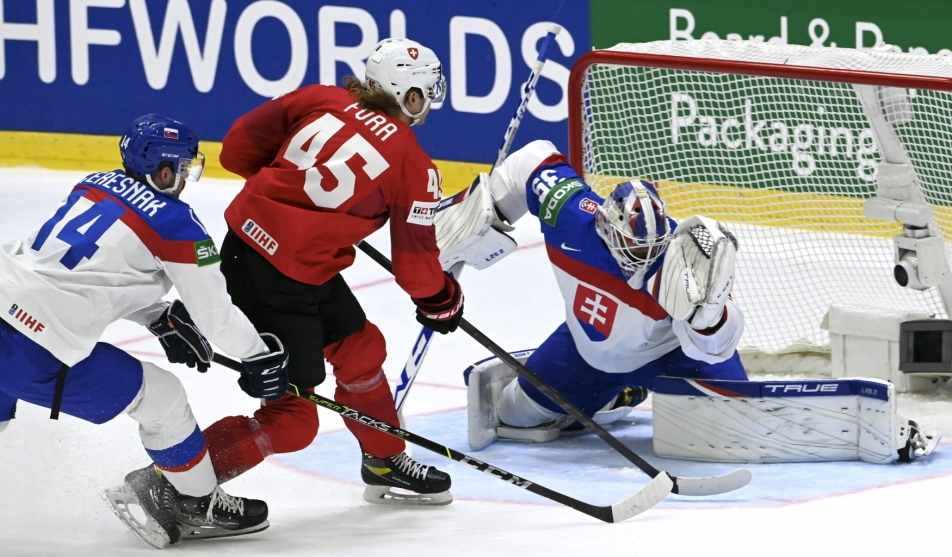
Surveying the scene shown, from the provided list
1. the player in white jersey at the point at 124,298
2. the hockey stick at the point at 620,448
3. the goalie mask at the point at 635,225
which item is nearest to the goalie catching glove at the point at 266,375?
the player in white jersey at the point at 124,298

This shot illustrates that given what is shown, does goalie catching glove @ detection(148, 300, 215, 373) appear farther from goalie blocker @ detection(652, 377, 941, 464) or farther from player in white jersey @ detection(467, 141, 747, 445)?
goalie blocker @ detection(652, 377, 941, 464)

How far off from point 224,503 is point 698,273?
4.14ft

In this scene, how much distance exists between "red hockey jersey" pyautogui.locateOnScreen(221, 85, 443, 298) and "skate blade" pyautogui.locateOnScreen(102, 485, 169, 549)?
2.05 feet

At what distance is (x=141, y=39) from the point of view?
21.6 feet

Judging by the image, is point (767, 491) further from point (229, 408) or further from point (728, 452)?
point (229, 408)

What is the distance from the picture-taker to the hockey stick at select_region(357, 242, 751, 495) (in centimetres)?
340

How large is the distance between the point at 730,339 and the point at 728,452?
1.31ft

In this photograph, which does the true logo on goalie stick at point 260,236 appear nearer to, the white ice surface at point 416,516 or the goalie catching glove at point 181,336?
the goalie catching glove at point 181,336

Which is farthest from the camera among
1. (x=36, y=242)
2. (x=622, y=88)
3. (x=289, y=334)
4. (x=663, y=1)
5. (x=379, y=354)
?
(x=663, y=1)

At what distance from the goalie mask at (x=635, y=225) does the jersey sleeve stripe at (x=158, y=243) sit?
1.12m

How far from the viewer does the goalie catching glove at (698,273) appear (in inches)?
130

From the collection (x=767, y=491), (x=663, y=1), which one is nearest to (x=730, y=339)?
(x=767, y=491)

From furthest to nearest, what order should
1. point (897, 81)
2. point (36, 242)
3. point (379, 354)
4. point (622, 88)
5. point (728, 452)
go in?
point (622, 88) < point (897, 81) < point (728, 452) < point (379, 354) < point (36, 242)

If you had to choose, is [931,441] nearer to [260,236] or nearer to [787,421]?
[787,421]
